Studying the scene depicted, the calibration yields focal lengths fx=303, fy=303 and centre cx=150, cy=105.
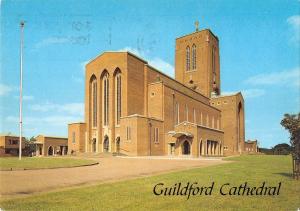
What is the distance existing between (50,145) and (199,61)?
142ft

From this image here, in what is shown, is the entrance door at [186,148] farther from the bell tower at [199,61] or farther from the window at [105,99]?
the bell tower at [199,61]

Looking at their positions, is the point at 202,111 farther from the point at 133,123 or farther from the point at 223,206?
the point at 223,206

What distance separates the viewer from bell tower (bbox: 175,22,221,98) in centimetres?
7975

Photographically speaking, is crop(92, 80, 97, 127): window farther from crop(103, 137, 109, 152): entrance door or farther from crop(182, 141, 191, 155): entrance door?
crop(182, 141, 191, 155): entrance door

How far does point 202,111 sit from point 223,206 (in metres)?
62.2

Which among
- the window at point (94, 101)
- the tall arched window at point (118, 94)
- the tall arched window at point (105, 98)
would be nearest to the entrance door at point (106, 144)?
the tall arched window at point (105, 98)

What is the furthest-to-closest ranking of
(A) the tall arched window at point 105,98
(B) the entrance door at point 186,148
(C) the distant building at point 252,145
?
1. (C) the distant building at point 252,145
2. (A) the tall arched window at point 105,98
3. (B) the entrance door at point 186,148

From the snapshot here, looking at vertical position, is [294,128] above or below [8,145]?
above

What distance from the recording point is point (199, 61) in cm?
8075

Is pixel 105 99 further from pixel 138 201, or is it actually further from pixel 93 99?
pixel 138 201

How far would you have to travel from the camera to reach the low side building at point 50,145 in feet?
224

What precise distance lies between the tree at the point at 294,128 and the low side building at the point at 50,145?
60578mm

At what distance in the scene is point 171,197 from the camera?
11.1m

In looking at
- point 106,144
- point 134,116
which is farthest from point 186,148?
point 106,144
